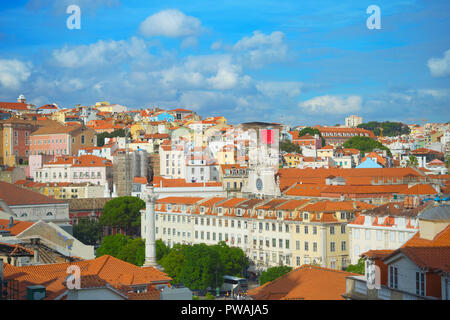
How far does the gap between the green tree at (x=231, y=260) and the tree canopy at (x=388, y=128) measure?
147568 millimetres

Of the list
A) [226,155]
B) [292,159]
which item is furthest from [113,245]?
[292,159]

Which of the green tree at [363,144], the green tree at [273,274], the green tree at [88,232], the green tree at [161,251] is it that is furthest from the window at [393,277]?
the green tree at [363,144]

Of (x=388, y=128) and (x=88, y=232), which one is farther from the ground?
(x=388, y=128)

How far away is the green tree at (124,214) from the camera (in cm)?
6794

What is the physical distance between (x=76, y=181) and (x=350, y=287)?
75.8 metres

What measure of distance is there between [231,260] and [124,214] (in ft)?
78.0

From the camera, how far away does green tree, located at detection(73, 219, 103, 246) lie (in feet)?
211

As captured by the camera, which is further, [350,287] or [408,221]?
[408,221]

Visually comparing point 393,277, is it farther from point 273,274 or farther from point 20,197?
point 20,197

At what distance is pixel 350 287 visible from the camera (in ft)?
62.4

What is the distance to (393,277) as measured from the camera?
1662cm
